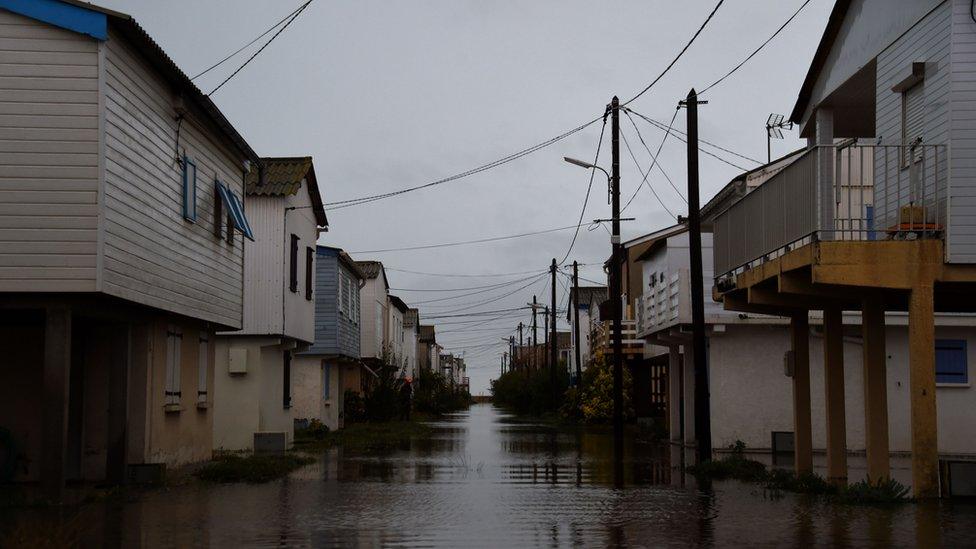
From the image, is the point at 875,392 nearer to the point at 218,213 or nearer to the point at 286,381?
the point at 218,213

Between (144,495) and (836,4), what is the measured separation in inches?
520

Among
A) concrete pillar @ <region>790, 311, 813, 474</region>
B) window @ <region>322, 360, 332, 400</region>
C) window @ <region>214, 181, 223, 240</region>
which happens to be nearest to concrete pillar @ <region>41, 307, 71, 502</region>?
window @ <region>214, 181, 223, 240</region>

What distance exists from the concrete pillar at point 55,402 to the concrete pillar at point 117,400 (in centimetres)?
281

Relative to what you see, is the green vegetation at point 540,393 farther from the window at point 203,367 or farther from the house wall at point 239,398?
the window at point 203,367

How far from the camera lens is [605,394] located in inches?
1950

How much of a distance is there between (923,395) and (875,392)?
138 cm

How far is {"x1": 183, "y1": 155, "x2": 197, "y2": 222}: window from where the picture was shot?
66.3 ft

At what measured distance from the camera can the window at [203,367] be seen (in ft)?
77.4

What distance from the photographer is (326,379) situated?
40562mm

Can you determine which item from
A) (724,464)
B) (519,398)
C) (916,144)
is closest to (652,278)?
(724,464)

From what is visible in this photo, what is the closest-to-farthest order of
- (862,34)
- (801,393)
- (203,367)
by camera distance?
(862,34) < (801,393) < (203,367)

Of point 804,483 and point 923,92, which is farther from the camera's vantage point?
point 804,483

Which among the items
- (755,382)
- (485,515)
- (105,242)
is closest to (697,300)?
(755,382)

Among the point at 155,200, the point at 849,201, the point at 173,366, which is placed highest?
the point at 155,200
